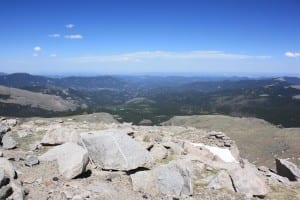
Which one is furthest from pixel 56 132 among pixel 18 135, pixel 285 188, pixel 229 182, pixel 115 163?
pixel 285 188

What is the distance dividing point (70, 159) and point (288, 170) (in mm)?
21429

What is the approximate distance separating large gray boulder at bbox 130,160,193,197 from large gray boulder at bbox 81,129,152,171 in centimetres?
121

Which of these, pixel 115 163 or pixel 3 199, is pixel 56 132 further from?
pixel 3 199

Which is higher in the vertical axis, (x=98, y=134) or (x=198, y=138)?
(x=98, y=134)

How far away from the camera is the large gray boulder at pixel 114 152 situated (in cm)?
2145

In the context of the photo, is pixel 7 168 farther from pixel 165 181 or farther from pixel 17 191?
pixel 165 181

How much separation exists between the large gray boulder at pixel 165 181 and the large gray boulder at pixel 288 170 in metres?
14.4

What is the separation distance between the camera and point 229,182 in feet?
72.5

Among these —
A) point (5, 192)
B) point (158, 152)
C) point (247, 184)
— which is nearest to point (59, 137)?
point (158, 152)

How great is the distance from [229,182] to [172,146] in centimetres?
821

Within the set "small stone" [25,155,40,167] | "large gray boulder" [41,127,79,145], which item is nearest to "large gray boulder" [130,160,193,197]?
"small stone" [25,155,40,167]

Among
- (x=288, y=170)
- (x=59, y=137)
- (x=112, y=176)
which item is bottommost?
(x=288, y=170)

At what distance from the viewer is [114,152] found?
21.7 metres

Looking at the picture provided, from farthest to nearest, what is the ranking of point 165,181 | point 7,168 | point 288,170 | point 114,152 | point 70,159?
point 288,170, point 114,152, point 165,181, point 70,159, point 7,168
